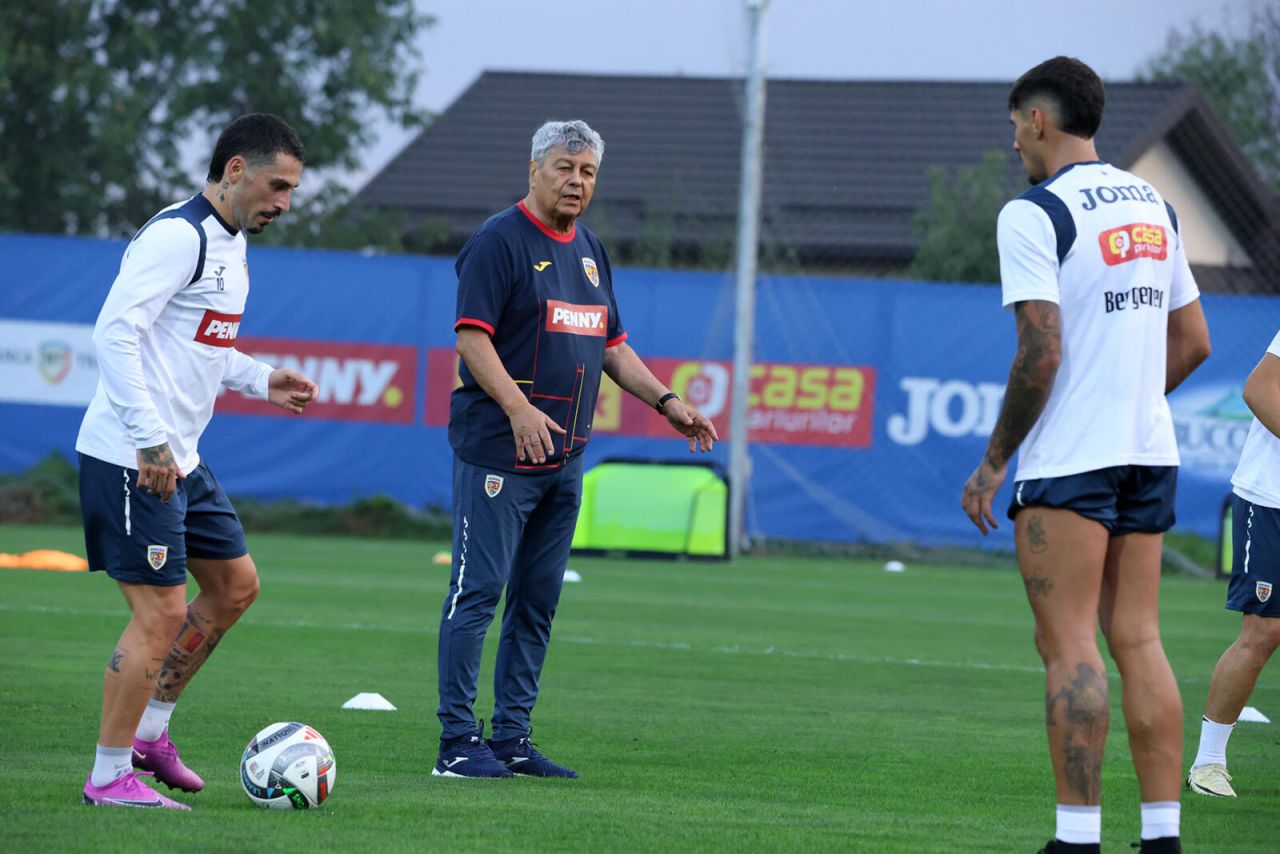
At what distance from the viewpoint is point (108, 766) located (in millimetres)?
5312

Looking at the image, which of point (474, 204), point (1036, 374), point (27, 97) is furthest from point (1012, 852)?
point (474, 204)

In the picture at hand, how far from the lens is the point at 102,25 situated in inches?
1045

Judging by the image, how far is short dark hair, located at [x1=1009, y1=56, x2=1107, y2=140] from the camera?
186 inches

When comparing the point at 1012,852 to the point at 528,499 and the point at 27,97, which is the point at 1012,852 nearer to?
the point at 528,499

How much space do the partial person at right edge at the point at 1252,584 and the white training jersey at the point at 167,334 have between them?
142 inches

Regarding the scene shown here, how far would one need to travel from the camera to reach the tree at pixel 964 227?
20344 millimetres

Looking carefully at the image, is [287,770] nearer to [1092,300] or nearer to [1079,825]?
[1079,825]

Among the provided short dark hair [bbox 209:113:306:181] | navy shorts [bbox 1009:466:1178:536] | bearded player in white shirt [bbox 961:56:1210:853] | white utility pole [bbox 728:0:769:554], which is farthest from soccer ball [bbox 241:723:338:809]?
white utility pole [bbox 728:0:769:554]

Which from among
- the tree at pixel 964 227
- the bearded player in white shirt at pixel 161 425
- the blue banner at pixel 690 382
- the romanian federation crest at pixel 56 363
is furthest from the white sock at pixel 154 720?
the tree at pixel 964 227

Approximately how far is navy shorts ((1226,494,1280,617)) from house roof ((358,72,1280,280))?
56.0ft

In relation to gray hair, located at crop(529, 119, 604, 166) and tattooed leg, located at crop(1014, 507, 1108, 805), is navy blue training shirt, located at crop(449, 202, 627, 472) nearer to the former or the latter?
gray hair, located at crop(529, 119, 604, 166)

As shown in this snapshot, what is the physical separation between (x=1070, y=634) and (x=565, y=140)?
8.70 ft

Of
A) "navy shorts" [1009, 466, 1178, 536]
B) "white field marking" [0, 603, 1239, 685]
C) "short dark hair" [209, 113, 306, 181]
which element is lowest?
"white field marking" [0, 603, 1239, 685]

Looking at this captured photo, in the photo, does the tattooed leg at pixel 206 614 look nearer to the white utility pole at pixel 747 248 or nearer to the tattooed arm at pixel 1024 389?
the tattooed arm at pixel 1024 389
